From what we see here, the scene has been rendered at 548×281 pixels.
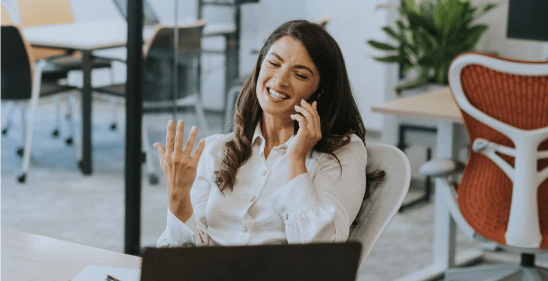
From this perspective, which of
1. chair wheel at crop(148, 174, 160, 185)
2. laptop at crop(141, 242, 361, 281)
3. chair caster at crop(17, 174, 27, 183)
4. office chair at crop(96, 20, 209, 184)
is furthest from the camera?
chair caster at crop(17, 174, 27, 183)

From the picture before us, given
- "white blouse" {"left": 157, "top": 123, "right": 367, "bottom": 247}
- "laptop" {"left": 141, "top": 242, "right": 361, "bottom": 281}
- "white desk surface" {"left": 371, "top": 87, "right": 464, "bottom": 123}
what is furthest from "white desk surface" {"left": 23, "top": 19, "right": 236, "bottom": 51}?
"laptop" {"left": 141, "top": 242, "right": 361, "bottom": 281}

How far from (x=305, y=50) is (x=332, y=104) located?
130 mm

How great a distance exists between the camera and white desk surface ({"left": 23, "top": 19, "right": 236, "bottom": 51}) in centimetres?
351

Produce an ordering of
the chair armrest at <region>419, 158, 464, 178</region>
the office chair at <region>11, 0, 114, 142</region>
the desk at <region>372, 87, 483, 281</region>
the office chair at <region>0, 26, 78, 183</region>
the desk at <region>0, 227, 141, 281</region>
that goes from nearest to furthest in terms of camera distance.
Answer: the desk at <region>0, 227, 141, 281</region>
the chair armrest at <region>419, 158, 464, 178</region>
the desk at <region>372, 87, 483, 281</region>
the office chair at <region>0, 26, 78, 183</region>
the office chair at <region>11, 0, 114, 142</region>

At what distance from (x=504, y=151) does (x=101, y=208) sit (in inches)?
89.6

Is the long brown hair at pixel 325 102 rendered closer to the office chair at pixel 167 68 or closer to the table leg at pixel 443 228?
the table leg at pixel 443 228

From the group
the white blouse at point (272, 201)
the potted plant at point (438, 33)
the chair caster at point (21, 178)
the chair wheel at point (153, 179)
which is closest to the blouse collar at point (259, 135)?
the white blouse at point (272, 201)

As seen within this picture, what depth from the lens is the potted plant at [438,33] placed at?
3.04 meters

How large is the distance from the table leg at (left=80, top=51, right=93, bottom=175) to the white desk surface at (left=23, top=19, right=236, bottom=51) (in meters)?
0.15

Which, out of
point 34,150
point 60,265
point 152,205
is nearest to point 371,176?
point 60,265

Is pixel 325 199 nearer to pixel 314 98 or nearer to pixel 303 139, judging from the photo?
pixel 303 139

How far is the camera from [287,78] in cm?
121

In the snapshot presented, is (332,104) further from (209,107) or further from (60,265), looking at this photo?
(209,107)

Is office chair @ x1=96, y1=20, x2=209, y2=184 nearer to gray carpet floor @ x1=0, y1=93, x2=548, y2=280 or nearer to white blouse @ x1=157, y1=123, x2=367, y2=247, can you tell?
gray carpet floor @ x1=0, y1=93, x2=548, y2=280
